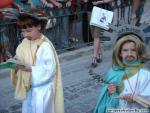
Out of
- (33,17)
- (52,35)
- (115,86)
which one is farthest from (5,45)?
(115,86)

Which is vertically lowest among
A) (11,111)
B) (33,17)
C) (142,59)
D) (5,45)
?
(11,111)

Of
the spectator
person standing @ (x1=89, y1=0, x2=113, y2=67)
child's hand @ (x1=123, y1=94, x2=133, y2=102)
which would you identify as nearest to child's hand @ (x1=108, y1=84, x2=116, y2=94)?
child's hand @ (x1=123, y1=94, x2=133, y2=102)

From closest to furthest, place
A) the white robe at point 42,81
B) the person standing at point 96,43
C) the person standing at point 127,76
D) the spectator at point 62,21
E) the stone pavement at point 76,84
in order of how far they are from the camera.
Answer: the person standing at point 127,76
the white robe at point 42,81
the stone pavement at point 76,84
the person standing at point 96,43
the spectator at point 62,21

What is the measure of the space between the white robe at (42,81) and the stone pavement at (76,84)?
76 centimetres

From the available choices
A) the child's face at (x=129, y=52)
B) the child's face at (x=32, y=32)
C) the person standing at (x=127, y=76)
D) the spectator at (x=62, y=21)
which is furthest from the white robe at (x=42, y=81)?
the spectator at (x=62, y=21)

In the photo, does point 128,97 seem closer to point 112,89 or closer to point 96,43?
point 112,89

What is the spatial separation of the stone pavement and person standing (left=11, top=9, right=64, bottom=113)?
2.54 feet

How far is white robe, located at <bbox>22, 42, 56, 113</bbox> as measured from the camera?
13.5ft

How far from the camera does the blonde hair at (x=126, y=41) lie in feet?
11.7

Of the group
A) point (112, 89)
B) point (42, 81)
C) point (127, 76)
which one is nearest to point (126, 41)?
point (127, 76)

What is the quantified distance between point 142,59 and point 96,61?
14.1 ft

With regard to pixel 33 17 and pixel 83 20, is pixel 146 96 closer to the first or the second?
pixel 33 17

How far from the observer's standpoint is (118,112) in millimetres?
3463

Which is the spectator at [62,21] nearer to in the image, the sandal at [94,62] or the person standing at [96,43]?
the person standing at [96,43]
